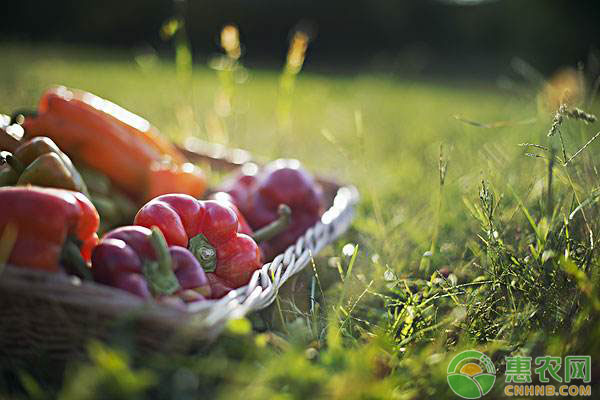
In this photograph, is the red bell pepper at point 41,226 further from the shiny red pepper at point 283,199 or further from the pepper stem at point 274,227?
the shiny red pepper at point 283,199

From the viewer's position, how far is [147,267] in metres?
1.45

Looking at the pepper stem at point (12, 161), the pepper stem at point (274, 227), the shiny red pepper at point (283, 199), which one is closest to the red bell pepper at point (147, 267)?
the pepper stem at point (12, 161)

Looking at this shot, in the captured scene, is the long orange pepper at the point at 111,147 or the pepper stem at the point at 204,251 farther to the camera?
the long orange pepper at the point at 111,147

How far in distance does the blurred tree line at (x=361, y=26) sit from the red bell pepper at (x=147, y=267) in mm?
10692

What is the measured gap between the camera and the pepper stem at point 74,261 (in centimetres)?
139

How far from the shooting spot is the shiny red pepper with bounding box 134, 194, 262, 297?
1.63 m

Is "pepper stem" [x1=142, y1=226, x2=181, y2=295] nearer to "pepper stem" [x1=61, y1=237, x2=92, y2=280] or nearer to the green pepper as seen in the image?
"pepper stem" [x1=61, y1=237, x2=92, y2=280]

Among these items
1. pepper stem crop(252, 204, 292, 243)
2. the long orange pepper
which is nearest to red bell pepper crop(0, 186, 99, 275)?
pepper stem crop(252, 204, 292, 243)

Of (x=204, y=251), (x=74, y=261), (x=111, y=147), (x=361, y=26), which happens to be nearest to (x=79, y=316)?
(x=74, y=261)

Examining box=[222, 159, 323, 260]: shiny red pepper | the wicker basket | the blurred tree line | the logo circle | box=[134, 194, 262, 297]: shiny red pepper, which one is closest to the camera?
the wicker basket

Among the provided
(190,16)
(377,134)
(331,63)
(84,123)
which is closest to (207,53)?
(190,16)

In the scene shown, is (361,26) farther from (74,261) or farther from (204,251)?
(74,261)

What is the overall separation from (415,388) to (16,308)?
86cm

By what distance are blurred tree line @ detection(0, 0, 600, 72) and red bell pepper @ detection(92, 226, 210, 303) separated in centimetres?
1069
